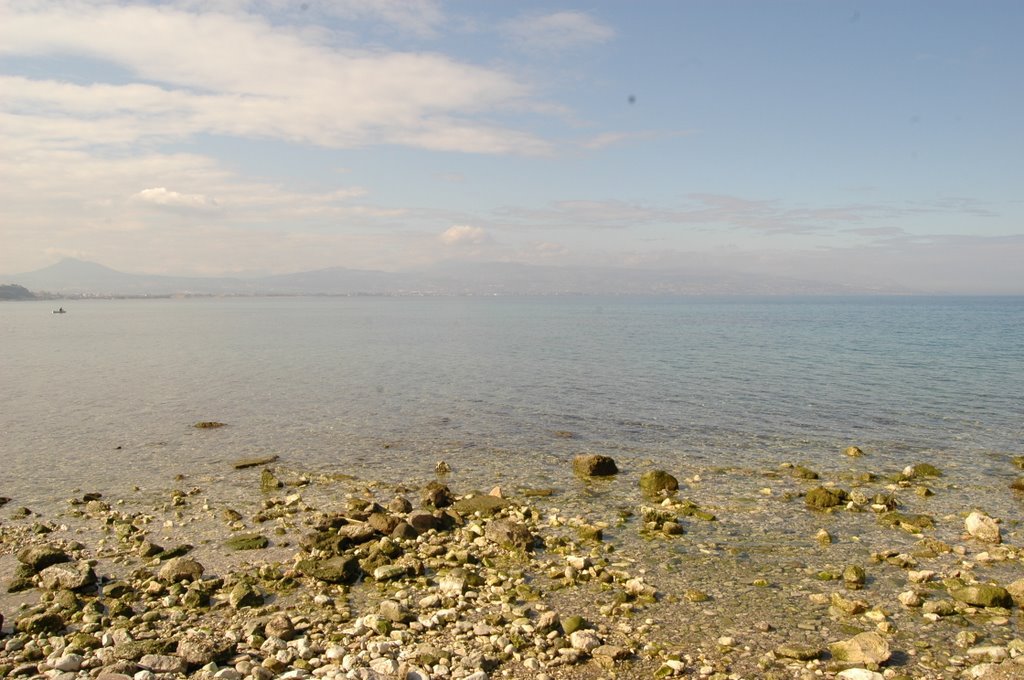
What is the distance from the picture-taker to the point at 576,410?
4244cm

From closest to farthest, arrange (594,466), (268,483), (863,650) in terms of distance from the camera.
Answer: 1. (863,650)
2. (268,483)
3. (594,466)

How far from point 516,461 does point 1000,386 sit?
4115 cm

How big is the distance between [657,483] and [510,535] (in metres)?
7.89

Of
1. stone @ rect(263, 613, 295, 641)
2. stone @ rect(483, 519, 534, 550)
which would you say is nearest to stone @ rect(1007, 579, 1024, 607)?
stone @ rect(483, 519, 534, 550)

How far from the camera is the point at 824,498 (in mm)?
23047

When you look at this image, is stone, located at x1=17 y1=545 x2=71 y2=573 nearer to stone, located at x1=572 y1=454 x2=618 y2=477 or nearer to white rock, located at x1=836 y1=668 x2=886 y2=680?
stone, located at x1=572 y1=454 x2=618 y2=477

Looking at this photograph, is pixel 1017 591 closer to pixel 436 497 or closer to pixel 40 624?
pixel 436 497

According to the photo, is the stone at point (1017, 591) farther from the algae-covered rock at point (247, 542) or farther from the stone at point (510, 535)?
the algae-covered rock at point (247, 542)

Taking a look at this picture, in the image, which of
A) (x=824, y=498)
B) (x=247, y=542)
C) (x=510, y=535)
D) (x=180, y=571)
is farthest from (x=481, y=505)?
(x=824, y=498)

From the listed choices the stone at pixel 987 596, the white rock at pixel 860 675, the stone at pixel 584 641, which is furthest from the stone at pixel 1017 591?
the stone at pixel 584 641

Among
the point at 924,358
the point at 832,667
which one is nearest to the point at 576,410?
the point at 832,667

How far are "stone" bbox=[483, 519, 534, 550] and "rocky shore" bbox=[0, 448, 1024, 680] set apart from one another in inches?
4.0

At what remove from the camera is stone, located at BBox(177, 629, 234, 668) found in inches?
518

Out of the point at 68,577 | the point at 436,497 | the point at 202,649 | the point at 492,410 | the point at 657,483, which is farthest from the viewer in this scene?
the point at 492,410
